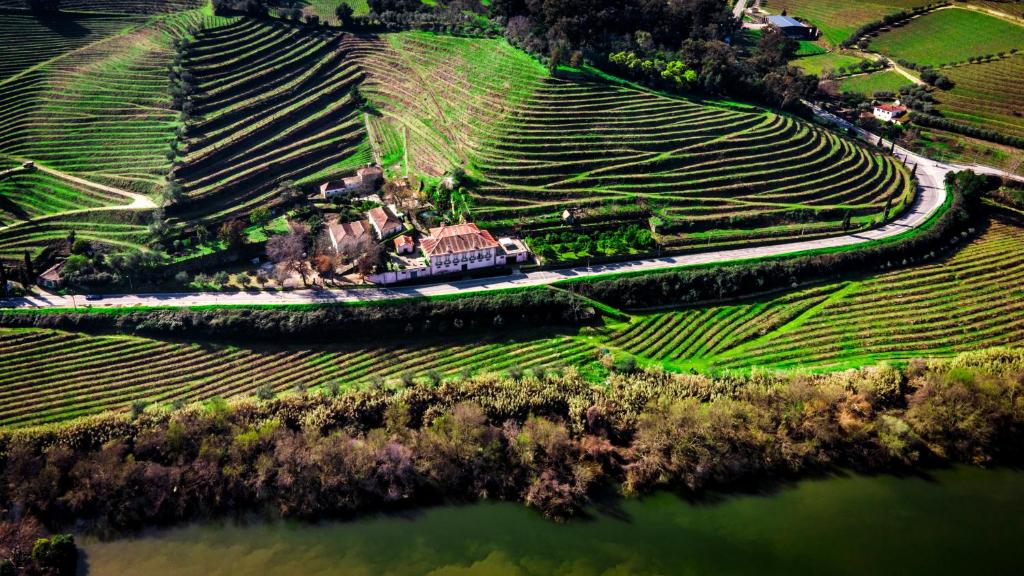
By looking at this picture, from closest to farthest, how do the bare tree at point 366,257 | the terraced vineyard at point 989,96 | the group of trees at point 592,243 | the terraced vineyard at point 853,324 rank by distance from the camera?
the terraced vineyard at point 853,324 < the bare tree at point 366,257 < the group of trees at point 592,243 < the terraced vineyard at point 989,96

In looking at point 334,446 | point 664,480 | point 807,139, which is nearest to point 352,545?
point 334,446

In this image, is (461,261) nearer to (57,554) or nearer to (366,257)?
(366,257)

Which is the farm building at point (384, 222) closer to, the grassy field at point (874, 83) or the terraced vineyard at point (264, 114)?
the terraced vineyard at point (264, 114)

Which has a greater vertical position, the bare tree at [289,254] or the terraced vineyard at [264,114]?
the terraced vineyard at [264,114]

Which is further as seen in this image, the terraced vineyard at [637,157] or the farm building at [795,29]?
the farm building at [795,29]

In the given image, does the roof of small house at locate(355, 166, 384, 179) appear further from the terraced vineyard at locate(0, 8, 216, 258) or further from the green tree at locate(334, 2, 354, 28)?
the green tree at locate(334, 2, 354, 28)

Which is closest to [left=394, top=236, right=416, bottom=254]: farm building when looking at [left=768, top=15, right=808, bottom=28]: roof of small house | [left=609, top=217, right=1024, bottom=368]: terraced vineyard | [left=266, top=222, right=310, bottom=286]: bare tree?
[left=266, top=222, right=310, bottom=286]: bare tree

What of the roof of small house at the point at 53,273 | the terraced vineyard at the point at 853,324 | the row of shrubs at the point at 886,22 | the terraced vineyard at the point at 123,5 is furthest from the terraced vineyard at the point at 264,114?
the row of shrubs at the point at 886,22
